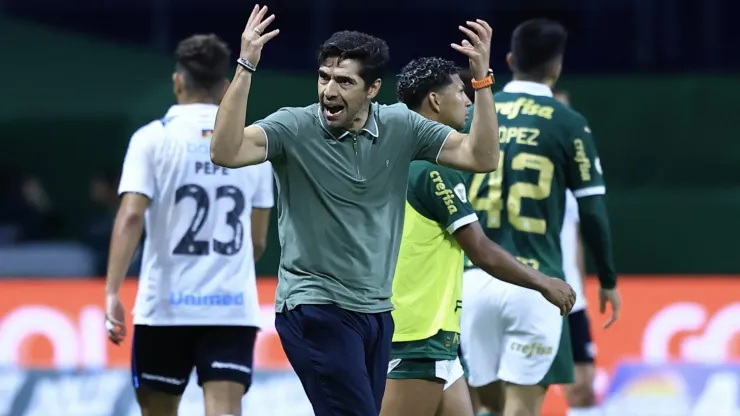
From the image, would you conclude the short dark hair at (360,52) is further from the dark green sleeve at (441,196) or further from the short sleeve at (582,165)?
the short sleeve at (582,165)

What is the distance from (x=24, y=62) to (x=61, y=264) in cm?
302

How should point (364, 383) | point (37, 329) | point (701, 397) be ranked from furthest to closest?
point (37, 329) < point (701, 397) < point (364, 383)

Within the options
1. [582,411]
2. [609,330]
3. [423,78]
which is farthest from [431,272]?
[609,330]

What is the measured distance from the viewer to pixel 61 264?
40.8 feet

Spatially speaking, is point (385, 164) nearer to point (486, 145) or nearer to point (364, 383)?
point (486, 145)

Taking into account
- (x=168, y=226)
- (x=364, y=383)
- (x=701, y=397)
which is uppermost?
(x=168, y=226)

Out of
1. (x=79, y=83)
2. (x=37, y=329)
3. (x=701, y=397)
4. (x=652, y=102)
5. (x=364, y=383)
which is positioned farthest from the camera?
(x=79, y=83)

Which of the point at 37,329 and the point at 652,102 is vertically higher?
the point at 652,102

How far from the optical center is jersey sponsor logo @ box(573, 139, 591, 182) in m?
6.64

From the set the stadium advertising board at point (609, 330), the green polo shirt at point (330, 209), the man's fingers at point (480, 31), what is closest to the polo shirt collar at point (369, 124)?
the green polo shirt at point (330, 209)

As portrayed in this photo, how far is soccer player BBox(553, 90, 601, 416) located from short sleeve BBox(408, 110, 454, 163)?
3.25 m

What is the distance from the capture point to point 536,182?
6.65 meters

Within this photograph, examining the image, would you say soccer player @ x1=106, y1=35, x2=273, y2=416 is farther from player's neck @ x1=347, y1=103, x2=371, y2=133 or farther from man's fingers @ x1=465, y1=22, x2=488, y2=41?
man's fingers @ x1=465, y1=22, x2=488, y2=41

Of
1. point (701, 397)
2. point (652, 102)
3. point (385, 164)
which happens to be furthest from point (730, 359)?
point (385, 164)
